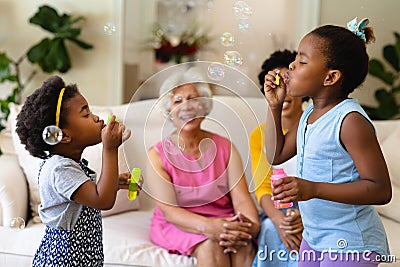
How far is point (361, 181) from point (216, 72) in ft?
2.20

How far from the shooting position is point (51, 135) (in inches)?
61.3

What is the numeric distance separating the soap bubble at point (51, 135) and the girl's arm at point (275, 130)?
0.53 metres

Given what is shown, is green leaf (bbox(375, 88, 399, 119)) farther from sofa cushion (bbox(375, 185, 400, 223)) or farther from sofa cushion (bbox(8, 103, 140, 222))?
sofa cushion (bbox(8, 103, 140, 222))

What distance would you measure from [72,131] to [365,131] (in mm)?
717

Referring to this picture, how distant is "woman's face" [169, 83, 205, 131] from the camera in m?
1.91

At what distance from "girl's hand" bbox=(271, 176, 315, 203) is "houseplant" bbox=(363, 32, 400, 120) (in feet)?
7.42

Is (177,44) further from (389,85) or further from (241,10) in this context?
(241,10)

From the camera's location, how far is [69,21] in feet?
11.0

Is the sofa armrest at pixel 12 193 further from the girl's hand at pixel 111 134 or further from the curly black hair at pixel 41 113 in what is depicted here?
the girl's hand at pixel 111 134

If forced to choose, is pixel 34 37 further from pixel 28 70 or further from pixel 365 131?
pixel 365 131

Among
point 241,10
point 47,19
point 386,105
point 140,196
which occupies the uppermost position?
point 241,10

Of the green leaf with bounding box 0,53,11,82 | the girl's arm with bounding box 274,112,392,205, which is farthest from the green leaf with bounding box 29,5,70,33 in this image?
the girl's arm with bounding box 274,112,392,205

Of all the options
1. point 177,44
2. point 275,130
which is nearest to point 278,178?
point 275,130

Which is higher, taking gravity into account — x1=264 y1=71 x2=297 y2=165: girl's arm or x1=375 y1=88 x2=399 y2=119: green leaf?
x1=264 y1=71 x2=297 y2=165: girl's arm
